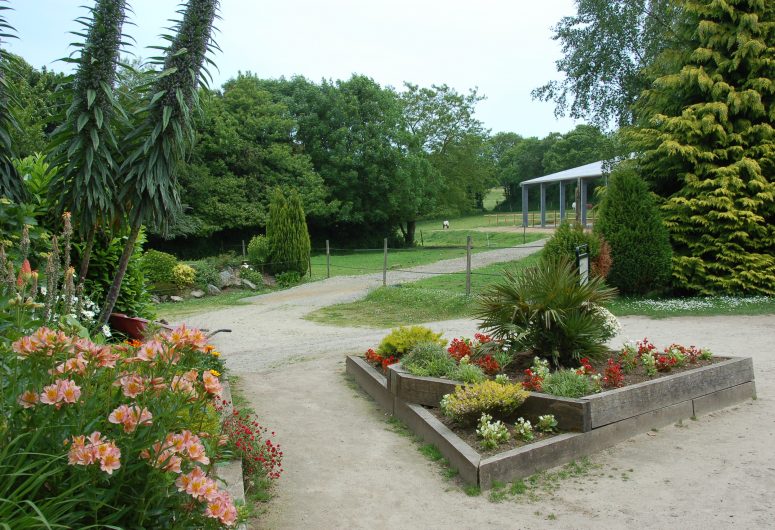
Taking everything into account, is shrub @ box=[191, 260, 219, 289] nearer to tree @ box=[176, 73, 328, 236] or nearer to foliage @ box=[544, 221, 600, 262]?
tree @ box=[176, 73, 328, 236]

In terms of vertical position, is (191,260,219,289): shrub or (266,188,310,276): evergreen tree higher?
(266,188,310,276): evergreen tree

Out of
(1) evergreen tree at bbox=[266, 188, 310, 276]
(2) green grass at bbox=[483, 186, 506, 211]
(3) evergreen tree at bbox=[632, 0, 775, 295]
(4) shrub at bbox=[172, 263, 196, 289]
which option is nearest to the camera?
(3) evergreen tree at bbox=[632, 0, 775, 295]

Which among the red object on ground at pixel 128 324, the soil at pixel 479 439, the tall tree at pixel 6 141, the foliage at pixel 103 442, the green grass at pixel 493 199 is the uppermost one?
the green grass at pixel 493 199

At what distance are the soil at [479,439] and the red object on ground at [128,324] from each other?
329cm

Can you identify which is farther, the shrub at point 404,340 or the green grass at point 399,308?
the green grass at point 399,308

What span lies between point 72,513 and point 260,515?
2.08 meters

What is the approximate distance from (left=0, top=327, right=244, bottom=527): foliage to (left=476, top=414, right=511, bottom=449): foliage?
8.81 feet

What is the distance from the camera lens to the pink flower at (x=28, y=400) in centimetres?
215

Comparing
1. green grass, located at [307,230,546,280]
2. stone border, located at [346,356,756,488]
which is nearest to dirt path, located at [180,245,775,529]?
stone border, located at [346,356,756,488]

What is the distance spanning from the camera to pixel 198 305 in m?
16.6

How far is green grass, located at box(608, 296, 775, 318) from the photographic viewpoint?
1172 centimetres

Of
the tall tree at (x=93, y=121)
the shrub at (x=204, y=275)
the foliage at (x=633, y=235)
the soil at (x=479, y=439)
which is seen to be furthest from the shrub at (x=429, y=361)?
the shrub at (x=204, y=275)

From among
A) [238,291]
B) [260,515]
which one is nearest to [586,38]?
[238,291]

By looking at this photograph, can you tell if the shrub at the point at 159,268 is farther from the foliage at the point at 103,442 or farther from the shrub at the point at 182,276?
the foliage at the point at 103,442
